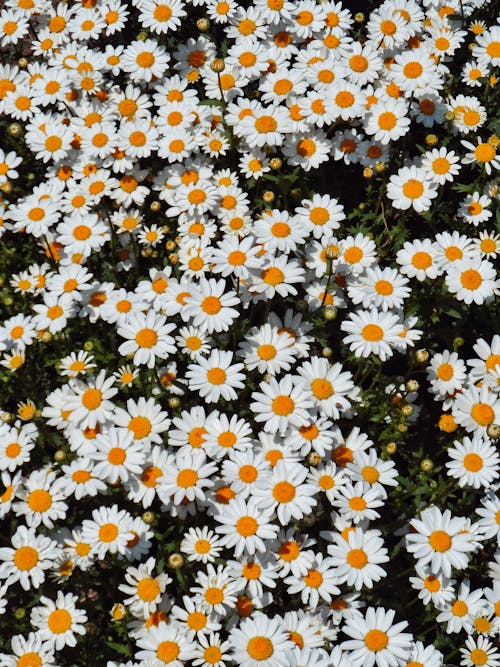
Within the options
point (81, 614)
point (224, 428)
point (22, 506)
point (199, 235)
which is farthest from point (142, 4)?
point (81, 614)

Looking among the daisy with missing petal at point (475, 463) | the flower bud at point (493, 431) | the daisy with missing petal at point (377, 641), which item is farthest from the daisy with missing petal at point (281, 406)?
the daisy with missing petal at point (377, 641)

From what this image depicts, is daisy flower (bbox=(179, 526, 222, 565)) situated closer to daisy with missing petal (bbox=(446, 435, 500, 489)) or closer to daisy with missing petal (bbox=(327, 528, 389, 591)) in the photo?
daisy with missing petal (bbox=(327, 528, 389, 591))

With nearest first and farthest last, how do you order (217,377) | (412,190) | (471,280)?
(217,377)
(471,280)
(412,190)

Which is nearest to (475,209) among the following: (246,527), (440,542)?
(440,542)

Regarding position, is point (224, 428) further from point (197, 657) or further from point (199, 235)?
point (199, 235)

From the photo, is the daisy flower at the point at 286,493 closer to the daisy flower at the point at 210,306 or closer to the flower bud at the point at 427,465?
the flower bud at the point at 427,465

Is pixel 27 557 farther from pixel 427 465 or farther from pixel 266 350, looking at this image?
pixel 427 465

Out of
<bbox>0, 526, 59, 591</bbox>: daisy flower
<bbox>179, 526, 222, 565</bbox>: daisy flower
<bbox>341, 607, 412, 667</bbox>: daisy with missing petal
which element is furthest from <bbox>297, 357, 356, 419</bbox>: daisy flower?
<bbox>0, 526, 59, 591</bbox>: daisy flower
